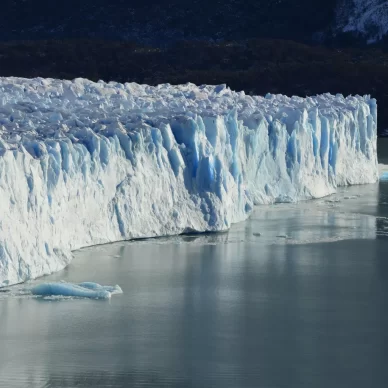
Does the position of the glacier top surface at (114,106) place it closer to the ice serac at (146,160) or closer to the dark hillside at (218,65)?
the ice serac at (146,160)

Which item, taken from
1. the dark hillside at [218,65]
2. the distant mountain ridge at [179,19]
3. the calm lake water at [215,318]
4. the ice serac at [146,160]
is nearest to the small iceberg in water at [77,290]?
the calm lake water at [215,318]

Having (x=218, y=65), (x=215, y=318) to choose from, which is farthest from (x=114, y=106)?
(x=218, y=65)

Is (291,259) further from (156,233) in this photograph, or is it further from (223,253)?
(156,233)

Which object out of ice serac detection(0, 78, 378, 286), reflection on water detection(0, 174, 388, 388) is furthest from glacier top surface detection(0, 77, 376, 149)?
reflection on water detection(0, 174, 388, 388)

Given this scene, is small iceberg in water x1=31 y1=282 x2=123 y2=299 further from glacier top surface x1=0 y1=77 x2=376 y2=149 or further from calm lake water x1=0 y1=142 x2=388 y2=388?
glacier top surface x1=0 y1=77 x2=376 y2=149

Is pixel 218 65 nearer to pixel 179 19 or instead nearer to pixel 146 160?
pixel 179 19

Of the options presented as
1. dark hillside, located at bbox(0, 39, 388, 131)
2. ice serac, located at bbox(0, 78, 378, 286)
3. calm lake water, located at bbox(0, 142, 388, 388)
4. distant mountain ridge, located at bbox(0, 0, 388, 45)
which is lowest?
calm lake water, located at bbox(0, 142, 388, 388)
